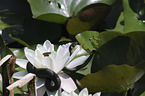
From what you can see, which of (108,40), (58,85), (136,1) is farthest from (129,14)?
(58,85)

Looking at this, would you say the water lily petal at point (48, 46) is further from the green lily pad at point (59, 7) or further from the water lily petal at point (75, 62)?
the green lily pad at point (59, 7)

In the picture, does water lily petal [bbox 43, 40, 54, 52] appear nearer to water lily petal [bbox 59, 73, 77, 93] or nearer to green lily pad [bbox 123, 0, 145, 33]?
water lily petal [bbox 59, 73, 77, 93]

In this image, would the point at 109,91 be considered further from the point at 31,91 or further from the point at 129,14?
the point at 129,14

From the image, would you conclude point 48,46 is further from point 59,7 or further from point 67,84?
point 59,7

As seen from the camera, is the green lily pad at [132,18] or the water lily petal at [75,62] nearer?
the water lily petal at [75,62]

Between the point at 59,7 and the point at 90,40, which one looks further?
the point at 59,7

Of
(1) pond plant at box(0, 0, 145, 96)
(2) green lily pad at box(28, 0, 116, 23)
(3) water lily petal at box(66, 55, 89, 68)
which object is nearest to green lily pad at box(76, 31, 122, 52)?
(1) pond plant at box(0, 0, 145, 96)

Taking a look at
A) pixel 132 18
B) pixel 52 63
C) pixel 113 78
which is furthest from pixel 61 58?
pixel 132 18

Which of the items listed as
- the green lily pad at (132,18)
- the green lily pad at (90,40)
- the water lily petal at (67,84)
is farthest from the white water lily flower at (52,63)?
the green lily pad at (132,18)
